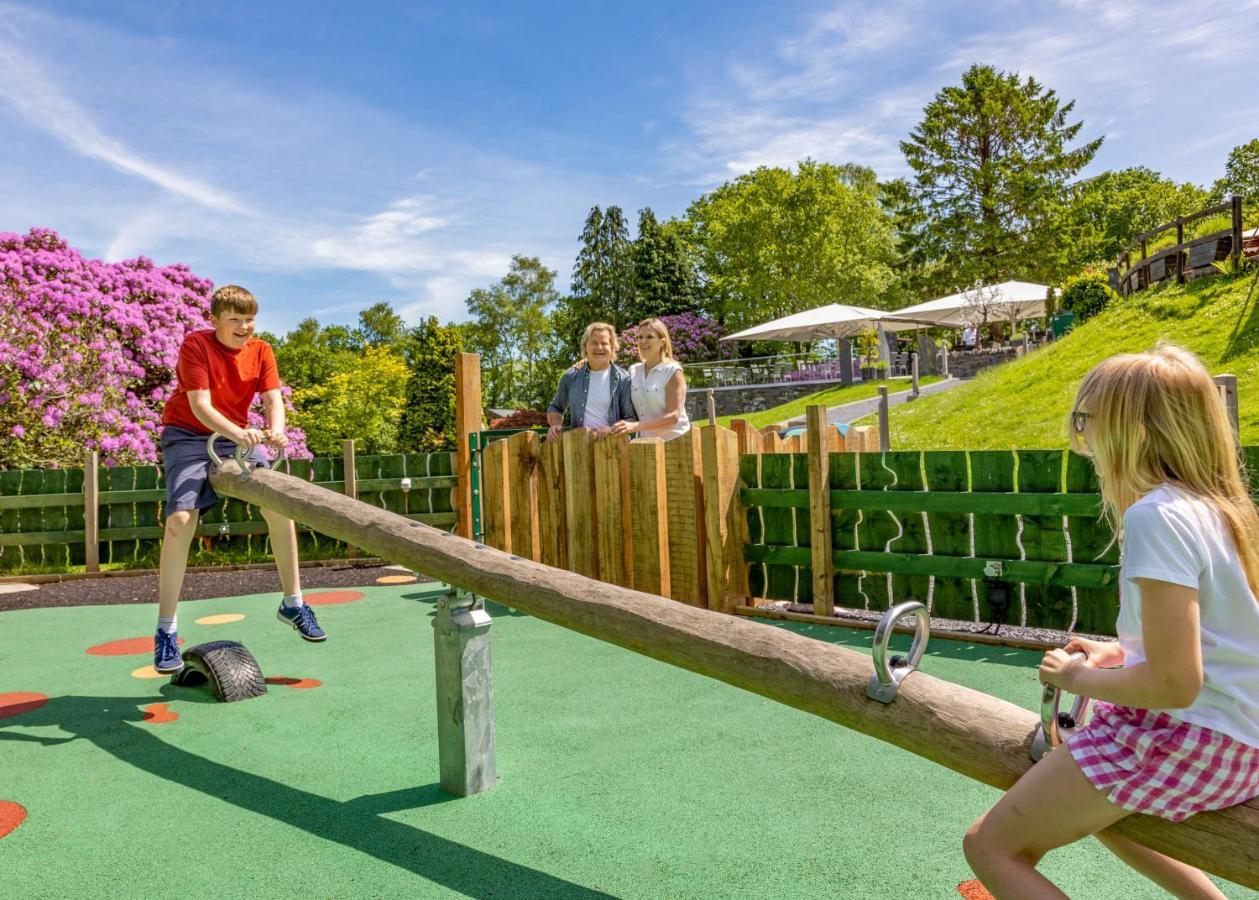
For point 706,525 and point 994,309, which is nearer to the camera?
point 706,525

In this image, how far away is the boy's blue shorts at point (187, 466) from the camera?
14.5 ft

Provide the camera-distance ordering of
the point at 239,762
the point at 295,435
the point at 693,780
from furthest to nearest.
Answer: the point at 295,435, the point at 239,762, the point at 693,780

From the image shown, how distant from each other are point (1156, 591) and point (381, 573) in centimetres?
835

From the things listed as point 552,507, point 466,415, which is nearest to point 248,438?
point 552,507

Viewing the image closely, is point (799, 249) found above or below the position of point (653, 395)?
above

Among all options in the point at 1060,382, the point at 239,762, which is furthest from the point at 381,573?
the point at 1060,382

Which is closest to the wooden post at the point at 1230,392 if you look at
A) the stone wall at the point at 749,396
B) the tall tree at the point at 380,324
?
the stone wall at the point at 749,396

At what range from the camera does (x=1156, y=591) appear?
59.7 inches

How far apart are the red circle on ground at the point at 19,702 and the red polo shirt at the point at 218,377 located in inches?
59.3

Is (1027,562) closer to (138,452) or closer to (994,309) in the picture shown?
(138,452)

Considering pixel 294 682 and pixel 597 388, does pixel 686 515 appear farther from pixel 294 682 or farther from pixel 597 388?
pixel 294 682

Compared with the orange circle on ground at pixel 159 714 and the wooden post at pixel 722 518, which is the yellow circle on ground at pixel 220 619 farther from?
the wooden post at pixel 722 518

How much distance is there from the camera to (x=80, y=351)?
498 inches

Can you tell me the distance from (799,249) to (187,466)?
4410 centimetres
